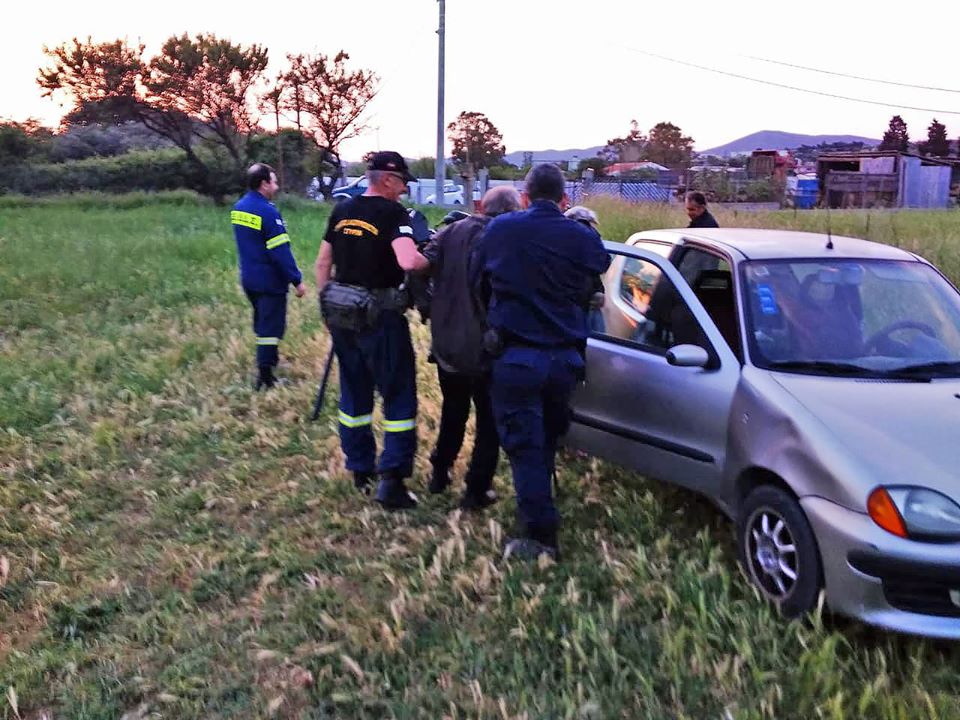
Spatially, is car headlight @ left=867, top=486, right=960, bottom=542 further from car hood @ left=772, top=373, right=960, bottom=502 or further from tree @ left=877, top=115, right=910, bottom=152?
tree @ left=877, top=115, right=910, bottom=152

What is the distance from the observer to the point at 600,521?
4668mm

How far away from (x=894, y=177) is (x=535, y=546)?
103ft

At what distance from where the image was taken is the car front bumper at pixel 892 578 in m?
3.10

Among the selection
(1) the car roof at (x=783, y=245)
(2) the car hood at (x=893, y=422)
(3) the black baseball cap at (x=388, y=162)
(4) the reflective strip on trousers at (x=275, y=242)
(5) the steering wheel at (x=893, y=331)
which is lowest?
(2) the car hood at (x=893, y=422)

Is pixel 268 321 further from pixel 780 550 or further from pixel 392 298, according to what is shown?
pixel 780 550

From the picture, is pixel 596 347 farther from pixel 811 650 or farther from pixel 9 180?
pixel 9 180

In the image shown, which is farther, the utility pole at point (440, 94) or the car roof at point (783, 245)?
the utility pole at point (440, 94)

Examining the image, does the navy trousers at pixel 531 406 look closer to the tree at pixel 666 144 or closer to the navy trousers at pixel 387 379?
the navy trousers at pixel 387 379

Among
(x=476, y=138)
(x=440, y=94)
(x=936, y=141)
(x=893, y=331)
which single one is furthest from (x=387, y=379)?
(x=936, y=141)

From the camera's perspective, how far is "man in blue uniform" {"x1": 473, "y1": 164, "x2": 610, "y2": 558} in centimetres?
414

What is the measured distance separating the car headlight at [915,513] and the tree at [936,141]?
2778 inches

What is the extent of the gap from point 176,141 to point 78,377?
30830 mm

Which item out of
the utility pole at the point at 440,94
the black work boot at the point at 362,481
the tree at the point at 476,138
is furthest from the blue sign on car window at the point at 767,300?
the tree at the point at 476,138

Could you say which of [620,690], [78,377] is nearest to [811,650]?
[620,690]
